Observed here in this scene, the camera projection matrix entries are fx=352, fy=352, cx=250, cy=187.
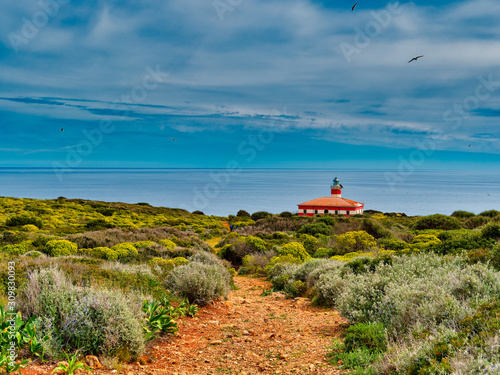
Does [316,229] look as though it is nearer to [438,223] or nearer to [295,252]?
[295,252]

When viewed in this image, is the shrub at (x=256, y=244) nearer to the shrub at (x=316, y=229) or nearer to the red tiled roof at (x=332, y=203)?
the shrub at (x=316, y=229)

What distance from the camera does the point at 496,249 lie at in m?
7.39

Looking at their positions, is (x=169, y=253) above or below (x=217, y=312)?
above

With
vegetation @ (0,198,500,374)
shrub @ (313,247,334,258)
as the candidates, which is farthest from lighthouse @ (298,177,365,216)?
vegetation @ (0,198,500,374)

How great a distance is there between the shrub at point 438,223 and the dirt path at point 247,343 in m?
21.2

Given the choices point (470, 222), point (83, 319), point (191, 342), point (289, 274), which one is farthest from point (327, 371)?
point (470, 222)

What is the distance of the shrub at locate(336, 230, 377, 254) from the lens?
1532cm

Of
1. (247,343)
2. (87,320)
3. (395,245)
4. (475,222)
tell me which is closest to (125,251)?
(247,343)

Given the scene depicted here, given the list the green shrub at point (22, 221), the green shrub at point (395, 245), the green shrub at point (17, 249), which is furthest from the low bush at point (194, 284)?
the green shrub at point (22, 221)

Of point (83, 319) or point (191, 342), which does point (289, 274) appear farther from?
point (83, 319)

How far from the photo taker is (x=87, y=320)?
4.66m

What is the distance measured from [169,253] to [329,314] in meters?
7.14

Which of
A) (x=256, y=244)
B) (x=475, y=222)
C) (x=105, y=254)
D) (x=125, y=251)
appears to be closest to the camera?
(x=105, y=254)

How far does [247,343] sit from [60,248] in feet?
31.6
